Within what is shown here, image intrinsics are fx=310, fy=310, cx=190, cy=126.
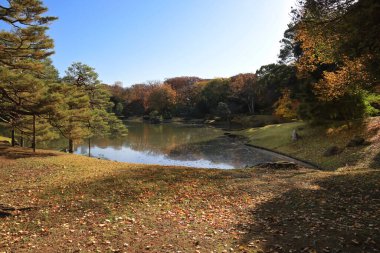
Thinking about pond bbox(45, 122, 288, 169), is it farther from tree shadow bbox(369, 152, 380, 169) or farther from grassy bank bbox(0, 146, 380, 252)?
grassy bank bbox(0, 146, 380, 252)

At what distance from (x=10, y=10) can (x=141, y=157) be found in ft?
64.6

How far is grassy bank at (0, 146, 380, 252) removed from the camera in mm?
7198

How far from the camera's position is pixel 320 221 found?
8.35 m

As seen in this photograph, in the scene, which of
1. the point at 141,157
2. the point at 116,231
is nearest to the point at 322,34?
the point at 116,231

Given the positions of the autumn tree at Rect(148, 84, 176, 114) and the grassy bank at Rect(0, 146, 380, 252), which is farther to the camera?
the autumn tree at Rect(148, 84, 176, 114)

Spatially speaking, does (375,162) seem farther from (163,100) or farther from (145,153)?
(163,100)

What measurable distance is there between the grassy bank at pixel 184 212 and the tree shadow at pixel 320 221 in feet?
0.08

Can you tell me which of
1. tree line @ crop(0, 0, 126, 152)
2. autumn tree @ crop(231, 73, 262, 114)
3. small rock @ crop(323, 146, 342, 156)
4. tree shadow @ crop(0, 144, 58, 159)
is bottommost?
small rock @ crop(323, 146, 342, 156)

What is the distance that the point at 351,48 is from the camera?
35.6 ft

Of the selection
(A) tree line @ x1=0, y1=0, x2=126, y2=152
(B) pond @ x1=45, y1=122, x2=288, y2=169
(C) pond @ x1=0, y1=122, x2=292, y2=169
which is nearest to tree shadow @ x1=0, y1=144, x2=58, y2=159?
(A) tree line @ x1=0, y1=0, x2=126, y2=152

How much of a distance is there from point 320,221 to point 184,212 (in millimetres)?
3973

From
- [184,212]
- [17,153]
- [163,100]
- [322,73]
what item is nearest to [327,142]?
[322,73]

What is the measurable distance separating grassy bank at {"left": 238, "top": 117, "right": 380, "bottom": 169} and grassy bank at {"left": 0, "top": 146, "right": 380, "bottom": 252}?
29.4ft

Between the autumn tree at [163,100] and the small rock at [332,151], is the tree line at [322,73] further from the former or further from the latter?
the autumn tree at [163,100]
